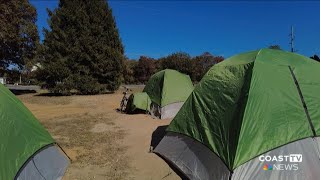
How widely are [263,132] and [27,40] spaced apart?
86.4 feet

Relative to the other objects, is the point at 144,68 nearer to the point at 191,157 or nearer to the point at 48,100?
the point at 48,100

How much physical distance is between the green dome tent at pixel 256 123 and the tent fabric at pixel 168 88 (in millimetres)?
6824

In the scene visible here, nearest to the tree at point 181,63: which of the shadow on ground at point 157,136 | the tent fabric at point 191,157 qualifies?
the shadow on ground at point 157,136

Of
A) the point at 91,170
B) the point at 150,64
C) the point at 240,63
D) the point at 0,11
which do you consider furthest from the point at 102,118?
the point at 150,64

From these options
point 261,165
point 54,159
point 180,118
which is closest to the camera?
point 261,165

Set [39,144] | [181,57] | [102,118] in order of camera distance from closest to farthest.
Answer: [39,144] < [102,118] < [181,57]

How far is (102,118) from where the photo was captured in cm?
1473

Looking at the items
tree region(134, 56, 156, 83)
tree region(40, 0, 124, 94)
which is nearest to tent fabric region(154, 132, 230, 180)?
tree region(40, 0, 124, 94)

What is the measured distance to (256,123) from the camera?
19.6 feet

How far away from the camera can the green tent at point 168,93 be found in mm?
14203

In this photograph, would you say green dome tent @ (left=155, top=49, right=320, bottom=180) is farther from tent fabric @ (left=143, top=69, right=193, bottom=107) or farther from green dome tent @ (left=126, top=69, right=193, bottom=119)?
tent fabric @ (left=143, top=69, right=193, bottom=107)

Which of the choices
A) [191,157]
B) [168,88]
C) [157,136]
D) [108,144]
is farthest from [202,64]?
[191,157]

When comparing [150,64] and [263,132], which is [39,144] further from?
[150,64]

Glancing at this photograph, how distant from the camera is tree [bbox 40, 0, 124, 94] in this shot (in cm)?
2514
